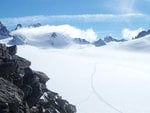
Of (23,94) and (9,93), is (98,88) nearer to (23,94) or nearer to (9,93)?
(23,94)

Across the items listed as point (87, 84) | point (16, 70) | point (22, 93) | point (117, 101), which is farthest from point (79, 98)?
point (22, 93)

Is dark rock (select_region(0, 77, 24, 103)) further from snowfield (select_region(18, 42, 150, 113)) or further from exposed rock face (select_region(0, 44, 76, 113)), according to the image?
snowfield (select_region(18, 42, 150, 113))

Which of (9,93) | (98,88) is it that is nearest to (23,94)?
(9,93)

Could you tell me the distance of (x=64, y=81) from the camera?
39781 mm

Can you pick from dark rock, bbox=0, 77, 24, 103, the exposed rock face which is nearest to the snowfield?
the exposed rock face

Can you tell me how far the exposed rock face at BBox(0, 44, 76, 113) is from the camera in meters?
19.7

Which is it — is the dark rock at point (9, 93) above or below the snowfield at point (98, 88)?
above

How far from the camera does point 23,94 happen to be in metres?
21.5

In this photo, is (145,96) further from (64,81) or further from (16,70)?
(16,70)

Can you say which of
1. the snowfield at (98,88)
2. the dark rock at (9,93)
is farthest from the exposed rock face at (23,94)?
the snowfield at (98,88)

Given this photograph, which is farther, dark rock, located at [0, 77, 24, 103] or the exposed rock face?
the exposed rock face

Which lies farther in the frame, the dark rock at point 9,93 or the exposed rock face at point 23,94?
the exposed rock face at point 23,94

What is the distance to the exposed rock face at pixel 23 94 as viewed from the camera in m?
19.7

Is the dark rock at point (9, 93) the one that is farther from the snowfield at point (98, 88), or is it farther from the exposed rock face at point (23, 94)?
the snowfield at point (98, 88)
